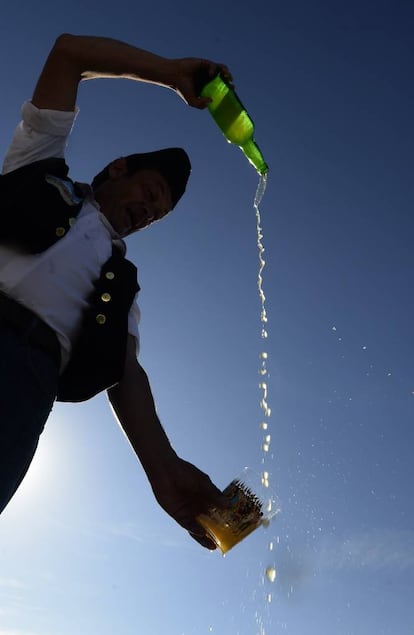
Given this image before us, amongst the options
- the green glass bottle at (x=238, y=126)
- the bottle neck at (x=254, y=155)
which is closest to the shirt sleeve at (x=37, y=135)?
the green glass bottle at (x=238, y=126)

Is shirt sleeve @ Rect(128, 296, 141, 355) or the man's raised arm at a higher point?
the man's raised arm

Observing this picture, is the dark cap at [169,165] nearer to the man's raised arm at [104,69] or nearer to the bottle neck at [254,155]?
the man's raised arm at [104,69]

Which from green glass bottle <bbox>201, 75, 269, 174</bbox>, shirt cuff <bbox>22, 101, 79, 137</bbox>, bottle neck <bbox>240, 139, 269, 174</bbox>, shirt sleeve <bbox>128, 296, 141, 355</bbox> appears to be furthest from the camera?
bottle neck <bbox>240, 139, 269, 174</bbox>

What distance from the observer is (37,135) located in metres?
2.54

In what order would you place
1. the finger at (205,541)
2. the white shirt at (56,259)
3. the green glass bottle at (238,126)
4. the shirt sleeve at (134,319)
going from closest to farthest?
the white shirt at (56,259)
the finger at (205,541)
the shirt sleeve at (134,319)
the green glass bottle at (238,126)

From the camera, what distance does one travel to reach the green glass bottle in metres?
3.98

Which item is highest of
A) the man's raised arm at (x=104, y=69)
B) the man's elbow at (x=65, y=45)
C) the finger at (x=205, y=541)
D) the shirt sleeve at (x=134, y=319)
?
the man's elbow at (x=65, y=45)

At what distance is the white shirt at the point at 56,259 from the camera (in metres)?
2.29

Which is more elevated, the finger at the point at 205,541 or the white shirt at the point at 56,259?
the white shirt at the point at 56,259

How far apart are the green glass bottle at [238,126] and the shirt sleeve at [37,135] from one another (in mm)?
1301

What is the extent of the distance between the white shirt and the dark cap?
42cm

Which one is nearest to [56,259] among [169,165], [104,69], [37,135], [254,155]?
[37,135]

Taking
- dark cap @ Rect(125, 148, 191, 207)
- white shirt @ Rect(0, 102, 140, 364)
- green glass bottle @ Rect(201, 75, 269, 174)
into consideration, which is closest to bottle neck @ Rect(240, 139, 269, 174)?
green glass bottle @ Rect(201, 75, 269, 174)

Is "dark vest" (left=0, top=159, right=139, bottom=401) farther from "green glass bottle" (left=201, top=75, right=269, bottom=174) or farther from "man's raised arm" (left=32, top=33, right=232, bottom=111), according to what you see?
"green glass bottle" (left=201, top=75, right=269, bottom=174)
